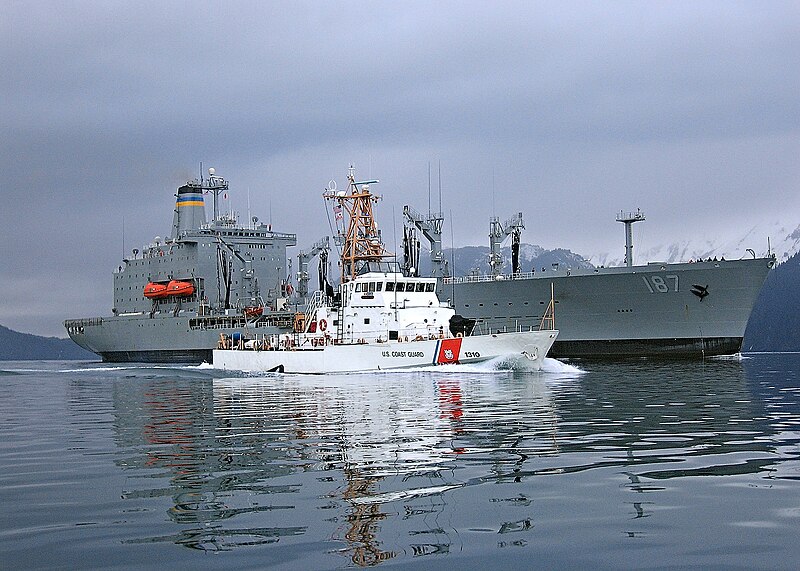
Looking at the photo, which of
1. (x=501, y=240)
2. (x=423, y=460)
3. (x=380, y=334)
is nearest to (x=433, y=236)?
(x=501, y=240)

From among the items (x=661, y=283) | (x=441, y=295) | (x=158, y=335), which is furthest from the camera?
(x=158, y=335)

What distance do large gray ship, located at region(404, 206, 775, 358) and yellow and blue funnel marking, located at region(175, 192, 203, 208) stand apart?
32.8 meters

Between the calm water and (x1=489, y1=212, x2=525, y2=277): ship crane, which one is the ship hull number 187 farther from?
the calm water

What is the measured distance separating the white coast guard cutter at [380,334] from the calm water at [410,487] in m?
14.7

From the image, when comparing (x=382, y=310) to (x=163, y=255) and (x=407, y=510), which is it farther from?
(x=163, y=255)

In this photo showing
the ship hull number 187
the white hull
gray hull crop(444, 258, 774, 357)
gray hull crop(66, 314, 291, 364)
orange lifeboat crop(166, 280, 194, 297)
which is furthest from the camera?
orange lifeboat crop(166, 280, 194, 297)

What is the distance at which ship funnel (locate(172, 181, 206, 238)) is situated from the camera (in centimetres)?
7712

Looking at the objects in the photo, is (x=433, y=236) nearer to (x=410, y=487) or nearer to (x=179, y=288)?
(x=179, y=288)

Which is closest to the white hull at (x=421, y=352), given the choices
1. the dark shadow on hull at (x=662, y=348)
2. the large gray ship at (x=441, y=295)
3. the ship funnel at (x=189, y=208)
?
the large gray ship at (x=441, y=295)

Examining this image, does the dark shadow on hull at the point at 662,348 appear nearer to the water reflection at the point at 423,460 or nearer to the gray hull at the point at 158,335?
the gray hull at the point at 158,335

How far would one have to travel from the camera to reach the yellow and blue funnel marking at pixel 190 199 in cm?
7775

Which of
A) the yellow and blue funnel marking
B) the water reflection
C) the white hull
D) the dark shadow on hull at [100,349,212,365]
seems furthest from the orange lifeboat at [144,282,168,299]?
the water reflection

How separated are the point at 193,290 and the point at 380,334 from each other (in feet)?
120

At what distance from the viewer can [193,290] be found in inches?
2778
